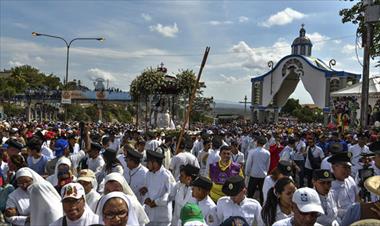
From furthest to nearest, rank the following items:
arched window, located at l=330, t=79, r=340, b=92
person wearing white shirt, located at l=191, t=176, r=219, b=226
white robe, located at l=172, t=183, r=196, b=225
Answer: arched window, located at l=330, t=79, r=340, b=92 < white robe, located at l=172, t=183, r=196, b=225 < person wearing white shirt, located at l=191, t=176, r=219, b=226

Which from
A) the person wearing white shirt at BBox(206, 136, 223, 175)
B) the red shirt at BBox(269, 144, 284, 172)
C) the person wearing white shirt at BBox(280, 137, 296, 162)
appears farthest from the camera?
the red shirt at BBox(269, 144, 284, 172)

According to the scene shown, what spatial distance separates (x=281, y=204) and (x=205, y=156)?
18.3 ft

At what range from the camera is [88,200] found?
478cm

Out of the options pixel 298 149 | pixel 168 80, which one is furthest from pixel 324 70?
pixel 298 149

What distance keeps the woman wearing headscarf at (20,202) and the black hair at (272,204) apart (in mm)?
2648

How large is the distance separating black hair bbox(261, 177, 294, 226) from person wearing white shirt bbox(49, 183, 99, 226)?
2.00 metres

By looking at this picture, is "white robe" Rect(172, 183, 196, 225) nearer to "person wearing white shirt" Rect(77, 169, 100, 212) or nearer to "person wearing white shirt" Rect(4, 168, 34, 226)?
"person wearing white shirt" Rect(77, 169, 100, 212)

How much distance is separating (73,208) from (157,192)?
247 centimetres

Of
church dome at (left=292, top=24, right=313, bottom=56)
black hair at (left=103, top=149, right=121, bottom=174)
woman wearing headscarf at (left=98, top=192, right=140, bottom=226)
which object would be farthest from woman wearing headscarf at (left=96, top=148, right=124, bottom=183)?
church dome at (left=292, top=24, right=313, bottom=56)

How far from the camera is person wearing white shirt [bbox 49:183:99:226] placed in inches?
144

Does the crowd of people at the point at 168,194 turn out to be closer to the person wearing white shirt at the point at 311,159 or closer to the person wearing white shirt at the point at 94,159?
the person wearing white shirt at the point at 94,159

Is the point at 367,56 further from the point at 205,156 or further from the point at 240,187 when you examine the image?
the point at 240,187

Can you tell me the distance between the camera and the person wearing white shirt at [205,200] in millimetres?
4930

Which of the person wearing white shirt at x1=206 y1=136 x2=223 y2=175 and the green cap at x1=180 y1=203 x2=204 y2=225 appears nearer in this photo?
the green cap at x1=180 y1=203 x2=204 y2=225
